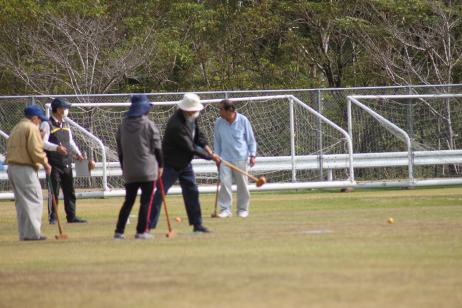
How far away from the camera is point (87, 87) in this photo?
36031mm

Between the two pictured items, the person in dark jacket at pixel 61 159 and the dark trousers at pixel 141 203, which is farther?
the person in dark jacket at pixel 61 159

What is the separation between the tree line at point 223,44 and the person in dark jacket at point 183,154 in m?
19.4

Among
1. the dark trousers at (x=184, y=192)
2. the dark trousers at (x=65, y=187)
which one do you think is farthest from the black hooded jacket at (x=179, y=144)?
the dark trousers at (x=65, y=187)

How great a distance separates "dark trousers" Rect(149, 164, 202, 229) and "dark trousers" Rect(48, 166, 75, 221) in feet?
10.9

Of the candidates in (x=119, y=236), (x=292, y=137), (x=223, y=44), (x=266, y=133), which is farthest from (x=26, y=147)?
(x=223, y=44)

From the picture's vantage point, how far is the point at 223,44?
40.5 meters

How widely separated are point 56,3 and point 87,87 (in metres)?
2.89

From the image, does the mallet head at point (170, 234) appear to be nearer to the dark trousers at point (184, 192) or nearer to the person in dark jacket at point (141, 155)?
the person in dark jacket at point (141, 155)

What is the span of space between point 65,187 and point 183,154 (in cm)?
402

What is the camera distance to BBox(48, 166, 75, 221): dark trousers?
19922 mm

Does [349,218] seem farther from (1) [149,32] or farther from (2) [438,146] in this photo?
(1) [149,32]

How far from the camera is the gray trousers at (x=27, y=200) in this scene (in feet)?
53.4

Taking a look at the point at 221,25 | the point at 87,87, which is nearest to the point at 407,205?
the point at 87,87

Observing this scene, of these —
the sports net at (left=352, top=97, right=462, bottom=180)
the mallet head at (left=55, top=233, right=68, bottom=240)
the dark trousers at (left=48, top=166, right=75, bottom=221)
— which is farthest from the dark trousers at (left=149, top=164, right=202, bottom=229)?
the sports net at (left=352, top=97, right=462, bottom=180)
